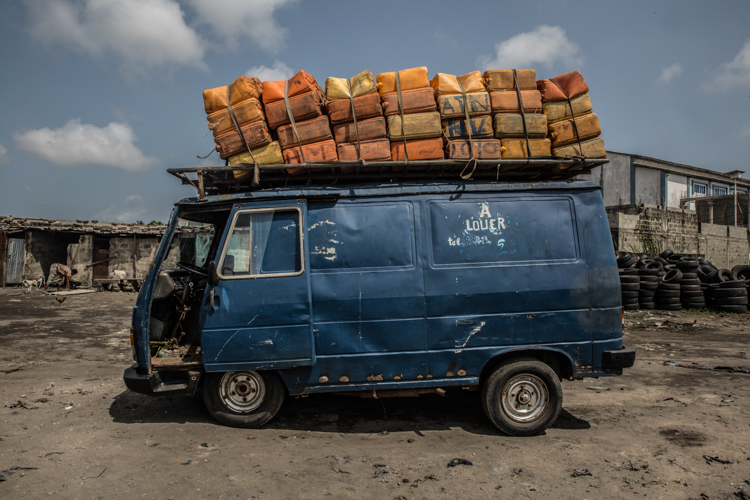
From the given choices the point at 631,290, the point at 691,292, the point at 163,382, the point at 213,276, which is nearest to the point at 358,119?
the point at 213,276

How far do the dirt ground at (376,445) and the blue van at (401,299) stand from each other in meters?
0.44

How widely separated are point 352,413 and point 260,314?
1.66m

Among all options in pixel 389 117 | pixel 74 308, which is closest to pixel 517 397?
pixel 389 117

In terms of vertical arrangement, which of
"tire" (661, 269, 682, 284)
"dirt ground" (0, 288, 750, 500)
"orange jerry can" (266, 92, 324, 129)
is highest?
"orange jerry can" (266, 92, 324, 129)

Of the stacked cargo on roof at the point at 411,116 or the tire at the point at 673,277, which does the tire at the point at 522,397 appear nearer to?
the stacked cargo on roof at the point at 411,116

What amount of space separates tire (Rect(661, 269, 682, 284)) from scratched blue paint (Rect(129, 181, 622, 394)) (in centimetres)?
963

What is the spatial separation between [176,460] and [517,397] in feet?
10.4

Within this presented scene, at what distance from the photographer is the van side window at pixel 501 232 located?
13.2 feet

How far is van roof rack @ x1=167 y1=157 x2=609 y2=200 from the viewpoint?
13.6ft

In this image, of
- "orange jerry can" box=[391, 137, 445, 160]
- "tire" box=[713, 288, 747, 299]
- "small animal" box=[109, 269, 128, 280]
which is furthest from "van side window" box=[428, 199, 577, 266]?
"small animal" box=[109, 269, 128, 280]

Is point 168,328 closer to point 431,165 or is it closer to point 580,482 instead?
point 431,165

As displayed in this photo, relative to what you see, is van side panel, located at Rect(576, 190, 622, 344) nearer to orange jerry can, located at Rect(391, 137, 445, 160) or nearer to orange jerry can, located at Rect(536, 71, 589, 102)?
orange jerry can, located at Rect(536, 71, 589, 102)

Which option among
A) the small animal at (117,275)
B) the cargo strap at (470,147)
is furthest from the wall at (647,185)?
the small animal at (117,275)

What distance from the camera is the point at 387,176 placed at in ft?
14.5
